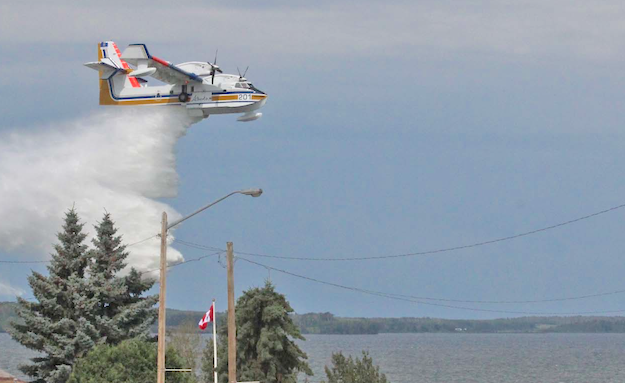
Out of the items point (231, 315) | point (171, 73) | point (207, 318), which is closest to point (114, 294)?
point (207, 318)

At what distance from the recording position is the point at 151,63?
48312 millimetres

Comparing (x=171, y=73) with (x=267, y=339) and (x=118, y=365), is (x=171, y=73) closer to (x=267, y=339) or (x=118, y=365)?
(x=267, y=339)

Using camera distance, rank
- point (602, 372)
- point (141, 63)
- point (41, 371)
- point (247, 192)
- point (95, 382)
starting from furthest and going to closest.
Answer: point (602, 372) < point (141, 63) < point (41, 371) < point (95, 382) < point (247, 192)

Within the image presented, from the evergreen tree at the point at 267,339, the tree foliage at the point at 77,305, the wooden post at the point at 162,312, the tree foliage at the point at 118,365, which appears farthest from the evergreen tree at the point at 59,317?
the wooden post at the point at 162,312

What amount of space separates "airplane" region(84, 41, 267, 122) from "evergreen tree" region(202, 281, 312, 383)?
913cm

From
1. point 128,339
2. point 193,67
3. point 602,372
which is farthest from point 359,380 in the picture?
point 602,372

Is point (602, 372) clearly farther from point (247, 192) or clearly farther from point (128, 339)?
point (247, 192)

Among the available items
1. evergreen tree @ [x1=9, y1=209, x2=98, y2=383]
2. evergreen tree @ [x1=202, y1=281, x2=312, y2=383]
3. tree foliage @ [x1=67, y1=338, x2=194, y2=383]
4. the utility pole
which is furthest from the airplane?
the utility pole

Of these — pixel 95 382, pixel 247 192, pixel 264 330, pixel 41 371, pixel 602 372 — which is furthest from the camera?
pixel 602 372

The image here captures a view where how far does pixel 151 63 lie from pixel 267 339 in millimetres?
15337

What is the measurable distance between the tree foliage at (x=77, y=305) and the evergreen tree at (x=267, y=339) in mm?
5814

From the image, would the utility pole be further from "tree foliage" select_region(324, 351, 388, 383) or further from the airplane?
the airplane

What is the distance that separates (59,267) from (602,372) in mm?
88557

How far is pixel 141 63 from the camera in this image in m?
48.5
